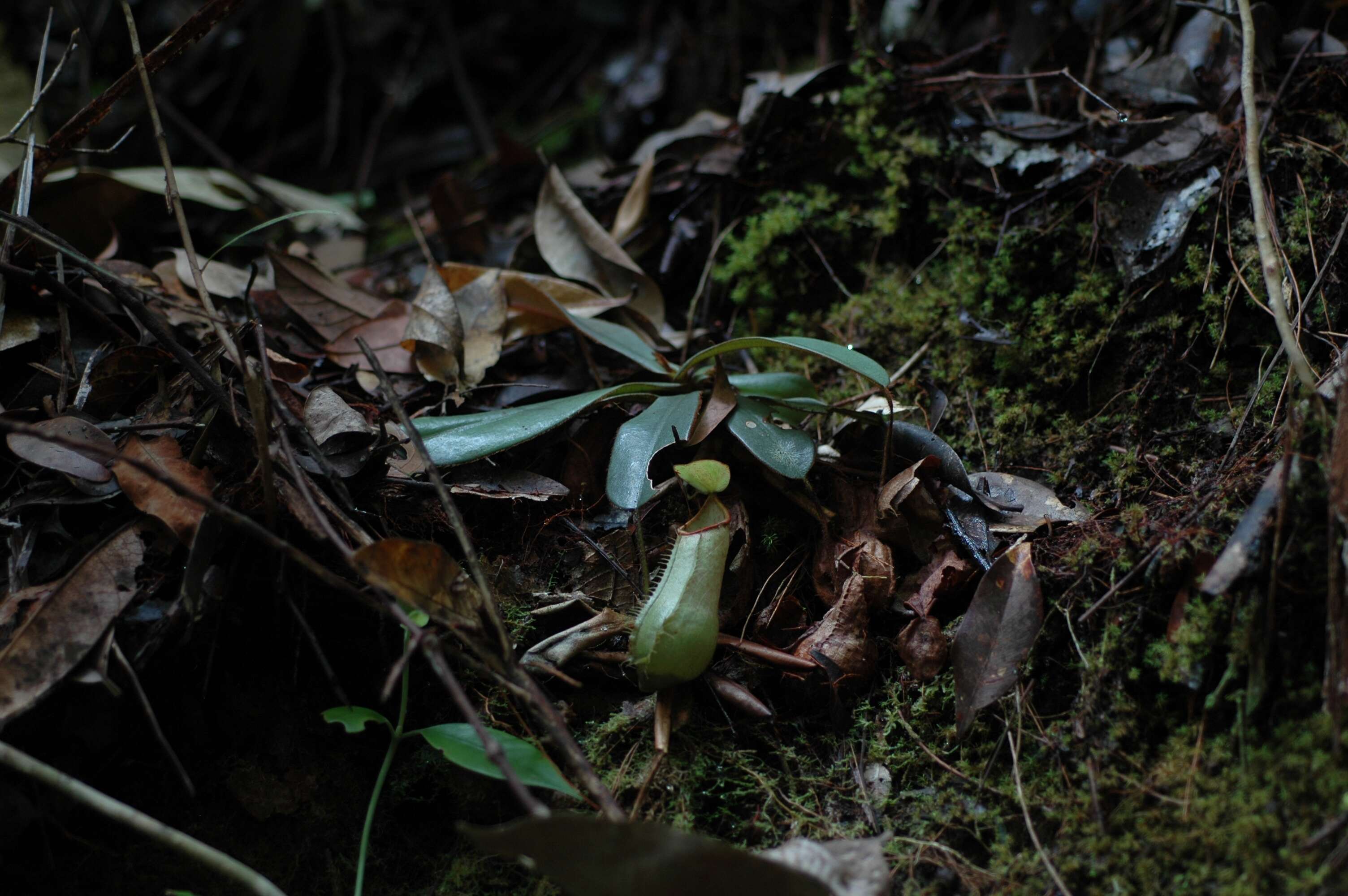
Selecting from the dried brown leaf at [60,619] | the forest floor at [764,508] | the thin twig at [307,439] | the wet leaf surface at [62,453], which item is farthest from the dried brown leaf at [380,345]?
the dried brown leaf at [60,619]

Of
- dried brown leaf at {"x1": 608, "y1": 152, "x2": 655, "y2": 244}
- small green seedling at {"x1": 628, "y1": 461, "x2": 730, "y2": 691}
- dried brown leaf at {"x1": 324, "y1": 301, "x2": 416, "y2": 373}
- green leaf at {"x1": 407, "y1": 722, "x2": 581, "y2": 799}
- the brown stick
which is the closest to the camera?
green leaf at {"x1": 407, "y1": 722, "x2": 581, "y2": 799}

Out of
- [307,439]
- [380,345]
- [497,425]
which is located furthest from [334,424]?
[380,345]

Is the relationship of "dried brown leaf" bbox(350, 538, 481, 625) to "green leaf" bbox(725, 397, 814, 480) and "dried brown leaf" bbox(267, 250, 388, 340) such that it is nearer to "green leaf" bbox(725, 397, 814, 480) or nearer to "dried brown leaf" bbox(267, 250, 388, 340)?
"green leaf" bbox(725, 397, 814, 480)

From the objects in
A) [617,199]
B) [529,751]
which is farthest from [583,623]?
[617,199]

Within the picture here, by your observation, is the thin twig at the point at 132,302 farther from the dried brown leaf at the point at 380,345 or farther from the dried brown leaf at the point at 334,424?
the dried brown leaf at the point at 380,345

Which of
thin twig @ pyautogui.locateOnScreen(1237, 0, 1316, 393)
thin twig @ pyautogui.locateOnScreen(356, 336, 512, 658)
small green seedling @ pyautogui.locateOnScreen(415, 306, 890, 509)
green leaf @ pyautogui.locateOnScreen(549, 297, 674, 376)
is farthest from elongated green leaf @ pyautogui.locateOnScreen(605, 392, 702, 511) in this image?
thin twig @ pyautogui.locateOnScreen(1237, 0, 1316, 393)

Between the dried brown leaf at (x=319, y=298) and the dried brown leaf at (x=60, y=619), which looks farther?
the dried brown leaf at (x=319, y=298)
